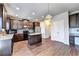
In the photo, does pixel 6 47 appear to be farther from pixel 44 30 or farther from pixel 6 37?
pixel 44 30

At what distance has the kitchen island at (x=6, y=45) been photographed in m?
3.34

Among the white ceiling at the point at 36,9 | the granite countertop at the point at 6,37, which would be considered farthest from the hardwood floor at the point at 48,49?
the white ceiling at the point at 36,9

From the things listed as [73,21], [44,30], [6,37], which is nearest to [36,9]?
[44,30]

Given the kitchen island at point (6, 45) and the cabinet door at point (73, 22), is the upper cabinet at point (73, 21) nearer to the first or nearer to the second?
the cabinet door at point (73, 22)

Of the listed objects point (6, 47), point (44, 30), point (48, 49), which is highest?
point (44, 30)

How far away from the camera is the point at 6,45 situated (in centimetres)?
352

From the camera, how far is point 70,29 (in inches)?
225

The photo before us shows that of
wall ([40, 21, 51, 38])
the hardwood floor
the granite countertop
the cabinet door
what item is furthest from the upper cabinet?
the granite countertop

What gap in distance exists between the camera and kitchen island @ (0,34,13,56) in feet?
10.9

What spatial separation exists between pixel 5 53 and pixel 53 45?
1.72 meters

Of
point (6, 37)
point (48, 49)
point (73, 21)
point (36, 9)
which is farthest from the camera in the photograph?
point (73, 21)

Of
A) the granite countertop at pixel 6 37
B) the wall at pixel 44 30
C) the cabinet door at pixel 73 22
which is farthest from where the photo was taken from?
the cabinet door at pixel 73 22

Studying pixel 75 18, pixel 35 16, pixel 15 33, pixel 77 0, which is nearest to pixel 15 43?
pixel 15 33

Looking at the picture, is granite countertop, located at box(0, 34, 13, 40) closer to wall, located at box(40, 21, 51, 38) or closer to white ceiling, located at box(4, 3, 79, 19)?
white ceiling, located at box(4, 3, 79, 19)
